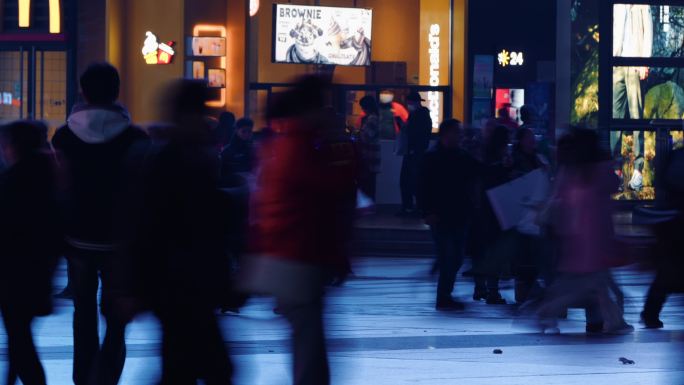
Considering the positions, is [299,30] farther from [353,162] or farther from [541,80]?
[353,162]

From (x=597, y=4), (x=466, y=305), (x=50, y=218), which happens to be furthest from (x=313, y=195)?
(x=597, y=4)

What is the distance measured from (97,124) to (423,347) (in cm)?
378

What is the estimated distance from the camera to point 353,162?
599 centimetres

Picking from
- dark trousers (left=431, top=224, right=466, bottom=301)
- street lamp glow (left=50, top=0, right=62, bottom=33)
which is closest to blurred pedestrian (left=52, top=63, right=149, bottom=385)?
dark trousers (left=431, top=224, right=466, bottom=301)

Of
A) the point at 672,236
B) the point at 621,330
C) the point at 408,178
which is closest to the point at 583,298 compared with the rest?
the point at 621,330

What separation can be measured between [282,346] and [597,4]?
1383 centimetres

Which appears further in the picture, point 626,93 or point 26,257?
point 626,93

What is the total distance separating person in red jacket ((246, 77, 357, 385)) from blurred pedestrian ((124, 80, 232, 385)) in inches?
13.3

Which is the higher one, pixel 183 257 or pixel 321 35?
pixel 321 35

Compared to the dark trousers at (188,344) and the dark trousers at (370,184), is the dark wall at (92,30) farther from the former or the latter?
the dark trousers at (188,344)

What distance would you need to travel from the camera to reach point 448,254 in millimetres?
11883

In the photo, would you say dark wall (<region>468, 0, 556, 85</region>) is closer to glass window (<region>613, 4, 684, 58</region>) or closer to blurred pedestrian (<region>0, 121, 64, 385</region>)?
glass window (<region>613, 4, 684, 58</region>)

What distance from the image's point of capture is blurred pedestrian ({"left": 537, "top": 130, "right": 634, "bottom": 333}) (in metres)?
9.04

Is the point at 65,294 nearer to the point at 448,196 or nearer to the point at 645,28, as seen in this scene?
the point at 448,196
